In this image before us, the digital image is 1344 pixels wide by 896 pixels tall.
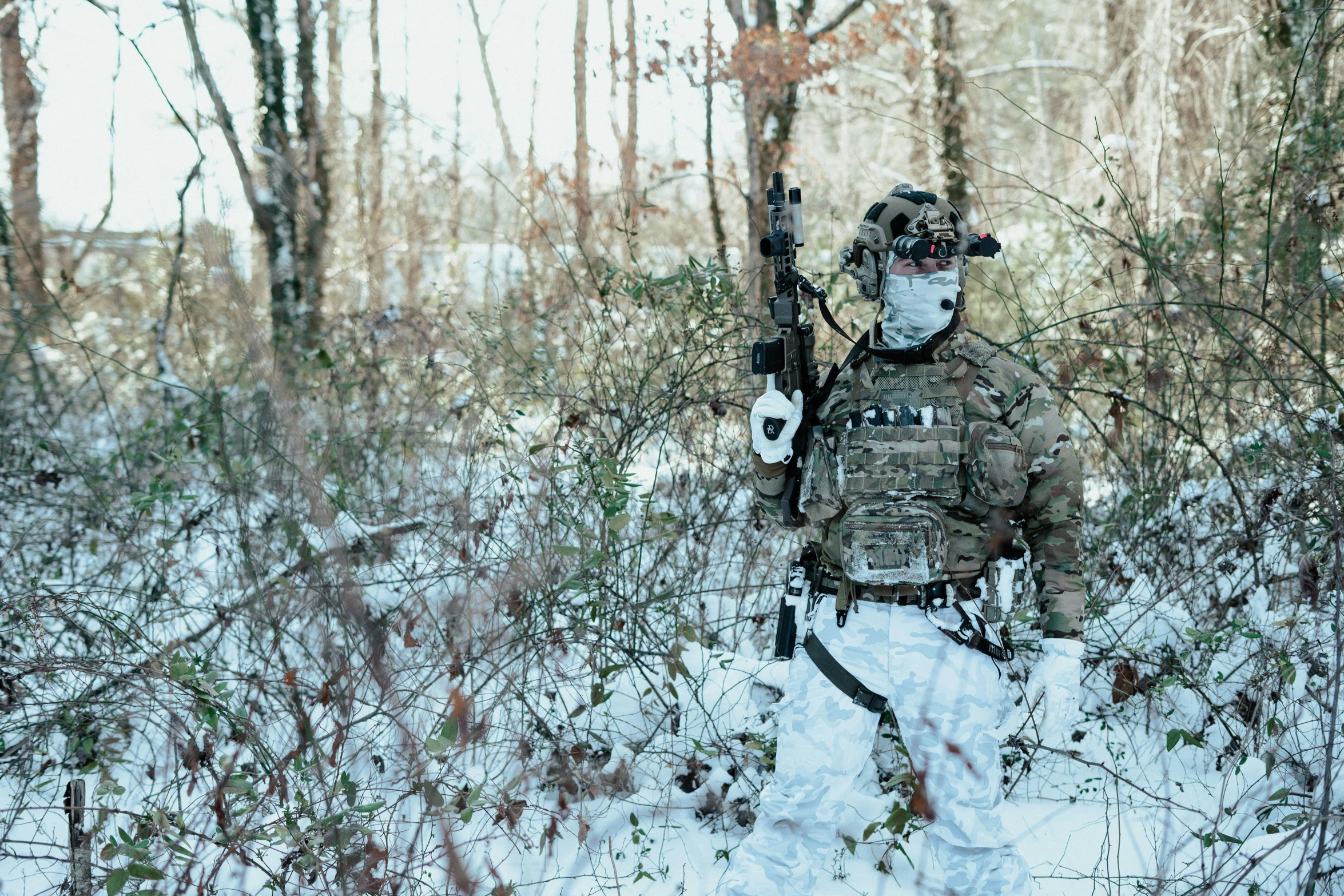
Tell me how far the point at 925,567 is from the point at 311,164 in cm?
719

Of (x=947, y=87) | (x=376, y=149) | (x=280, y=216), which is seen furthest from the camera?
(x=376, y=149)

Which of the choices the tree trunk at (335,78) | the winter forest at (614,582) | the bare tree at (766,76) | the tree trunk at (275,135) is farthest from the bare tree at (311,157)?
the tree trunk at (335,78)

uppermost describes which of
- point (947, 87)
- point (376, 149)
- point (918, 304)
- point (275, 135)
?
point (376, 149)

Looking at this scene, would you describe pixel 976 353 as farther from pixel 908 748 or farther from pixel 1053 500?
pixel 908 748

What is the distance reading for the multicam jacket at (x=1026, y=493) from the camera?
7.00 ft

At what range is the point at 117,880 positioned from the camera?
1.98 metres

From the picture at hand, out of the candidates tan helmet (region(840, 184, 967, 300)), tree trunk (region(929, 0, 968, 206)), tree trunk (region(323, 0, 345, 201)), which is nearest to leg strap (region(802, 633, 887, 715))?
tan helmet (region(840, 184, 967, 300))

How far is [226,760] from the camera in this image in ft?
9.89

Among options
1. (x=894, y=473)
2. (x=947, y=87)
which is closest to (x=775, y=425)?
(x=894, y=473)

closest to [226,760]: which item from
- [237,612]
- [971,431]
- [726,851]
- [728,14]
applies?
[237,612]

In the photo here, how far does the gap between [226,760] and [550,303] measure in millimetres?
2929

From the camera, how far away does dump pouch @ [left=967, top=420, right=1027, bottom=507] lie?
2.10 m

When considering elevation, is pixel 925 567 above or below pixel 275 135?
below

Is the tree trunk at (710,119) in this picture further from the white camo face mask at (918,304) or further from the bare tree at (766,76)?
the white camo face mask at (918,304)
